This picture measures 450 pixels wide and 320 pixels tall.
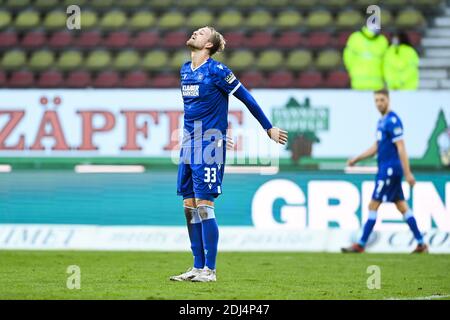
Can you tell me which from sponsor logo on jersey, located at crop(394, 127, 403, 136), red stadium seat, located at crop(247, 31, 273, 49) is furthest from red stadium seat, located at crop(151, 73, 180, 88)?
sponsor logo on jersey, located at crop(394, 127, 403, 136)

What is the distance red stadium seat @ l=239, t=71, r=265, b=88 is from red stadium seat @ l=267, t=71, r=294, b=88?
0.13m

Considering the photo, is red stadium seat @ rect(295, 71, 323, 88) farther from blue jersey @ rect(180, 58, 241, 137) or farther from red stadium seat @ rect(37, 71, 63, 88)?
blue jersey @ rect(180, 58, 241, 137)

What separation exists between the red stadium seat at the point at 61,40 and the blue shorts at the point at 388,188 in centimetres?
582

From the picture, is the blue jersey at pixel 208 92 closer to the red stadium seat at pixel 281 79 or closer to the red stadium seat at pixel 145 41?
the red stadium seat at pixel 281 79

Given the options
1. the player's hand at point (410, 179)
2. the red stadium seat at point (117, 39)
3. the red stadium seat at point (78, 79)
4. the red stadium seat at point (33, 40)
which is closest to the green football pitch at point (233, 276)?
the player's hand at point (410, 179)

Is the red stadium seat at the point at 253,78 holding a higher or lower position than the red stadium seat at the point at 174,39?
lower

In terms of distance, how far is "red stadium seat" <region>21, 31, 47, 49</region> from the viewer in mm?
16516

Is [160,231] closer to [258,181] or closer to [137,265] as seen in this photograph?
[258,181]

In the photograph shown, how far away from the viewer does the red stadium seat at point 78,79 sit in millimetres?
15613

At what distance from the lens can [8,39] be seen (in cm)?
1662

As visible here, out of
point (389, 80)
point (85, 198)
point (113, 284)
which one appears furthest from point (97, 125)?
point (113, 284)

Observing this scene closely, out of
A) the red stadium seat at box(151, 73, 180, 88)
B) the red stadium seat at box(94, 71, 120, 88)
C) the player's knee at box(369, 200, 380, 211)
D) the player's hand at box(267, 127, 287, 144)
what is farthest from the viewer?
the red stadium seat at box(94, 71, 120, 88)

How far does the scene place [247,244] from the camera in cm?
1350

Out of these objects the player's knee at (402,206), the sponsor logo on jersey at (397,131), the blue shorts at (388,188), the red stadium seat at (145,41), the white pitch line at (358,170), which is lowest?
the player's knee at (402,206)
